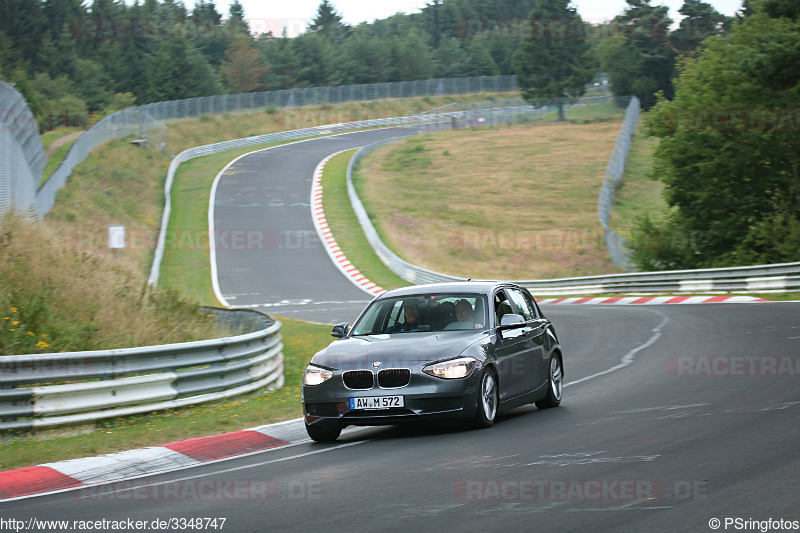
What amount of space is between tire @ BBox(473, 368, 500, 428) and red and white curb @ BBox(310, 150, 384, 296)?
83.8ft

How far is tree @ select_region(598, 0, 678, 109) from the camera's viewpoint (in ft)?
335

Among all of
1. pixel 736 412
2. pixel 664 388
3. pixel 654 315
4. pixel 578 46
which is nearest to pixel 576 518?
pixel 736 412

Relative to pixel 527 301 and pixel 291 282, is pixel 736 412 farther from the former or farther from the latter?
pixel 291 282

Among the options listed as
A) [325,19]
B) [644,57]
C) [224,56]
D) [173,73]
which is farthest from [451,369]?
Answer: [325,19]

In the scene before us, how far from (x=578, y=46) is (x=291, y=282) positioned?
68.7 m

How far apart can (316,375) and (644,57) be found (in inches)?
3887

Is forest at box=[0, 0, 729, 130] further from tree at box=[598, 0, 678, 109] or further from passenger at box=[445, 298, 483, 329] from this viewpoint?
passenger at box=[445, 298, 483, 329]

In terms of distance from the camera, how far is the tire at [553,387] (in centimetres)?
1126

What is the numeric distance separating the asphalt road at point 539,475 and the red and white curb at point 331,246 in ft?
83.2

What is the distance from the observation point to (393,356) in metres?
9.31

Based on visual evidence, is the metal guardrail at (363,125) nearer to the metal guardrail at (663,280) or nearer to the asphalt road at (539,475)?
the metal guardrail at (663,280)

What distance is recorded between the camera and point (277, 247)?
4459 cm

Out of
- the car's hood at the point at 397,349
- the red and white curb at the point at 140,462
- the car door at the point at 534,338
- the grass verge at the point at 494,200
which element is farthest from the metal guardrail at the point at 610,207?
the red and white curb at the point at 140,462

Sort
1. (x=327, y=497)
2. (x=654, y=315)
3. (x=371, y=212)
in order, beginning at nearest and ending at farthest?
1. (x=327, y=497)
2. (x=654, y=315)
3. (x=371, y=212)
